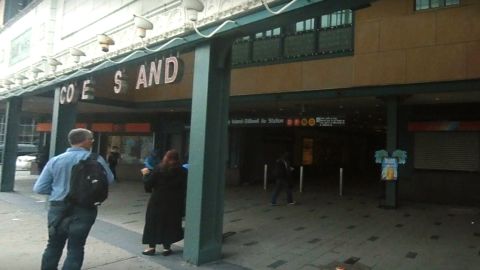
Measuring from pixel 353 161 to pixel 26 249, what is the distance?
86.2 feet

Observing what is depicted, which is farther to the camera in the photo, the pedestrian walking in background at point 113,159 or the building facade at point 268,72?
the pedestrian walking in background at point 113,159

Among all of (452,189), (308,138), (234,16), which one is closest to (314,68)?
(452,189)

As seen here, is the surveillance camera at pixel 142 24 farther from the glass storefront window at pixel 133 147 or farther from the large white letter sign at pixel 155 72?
the glass storefront window at pixel 133 147

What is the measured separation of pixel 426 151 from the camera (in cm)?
1369

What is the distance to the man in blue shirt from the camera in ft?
14.1

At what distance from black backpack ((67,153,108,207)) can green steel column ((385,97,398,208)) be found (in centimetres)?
941

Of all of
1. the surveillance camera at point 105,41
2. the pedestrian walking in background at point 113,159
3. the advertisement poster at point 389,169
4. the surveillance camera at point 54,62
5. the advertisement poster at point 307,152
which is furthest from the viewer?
the advertisement poster at point 307,152

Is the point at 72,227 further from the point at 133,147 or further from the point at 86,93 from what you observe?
the point at 133,147

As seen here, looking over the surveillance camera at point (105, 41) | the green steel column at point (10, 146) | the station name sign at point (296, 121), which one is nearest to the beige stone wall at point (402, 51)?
the station name sign at point (296, 121)

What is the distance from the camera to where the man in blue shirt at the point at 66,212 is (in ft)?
14.1

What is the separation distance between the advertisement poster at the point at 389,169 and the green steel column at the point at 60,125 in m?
8.68

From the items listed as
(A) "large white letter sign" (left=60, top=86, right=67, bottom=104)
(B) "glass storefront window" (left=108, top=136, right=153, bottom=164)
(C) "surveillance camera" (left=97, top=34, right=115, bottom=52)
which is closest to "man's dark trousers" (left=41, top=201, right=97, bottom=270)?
(C) "surveillance camera" (left=97, top=34, right=115, bottom=52)

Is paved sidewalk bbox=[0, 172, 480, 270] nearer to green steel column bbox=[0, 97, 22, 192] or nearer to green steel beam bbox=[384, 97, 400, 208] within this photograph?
green steel beam bbox=[384, 97, 400, 208]

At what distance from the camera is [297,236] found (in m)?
7.95
